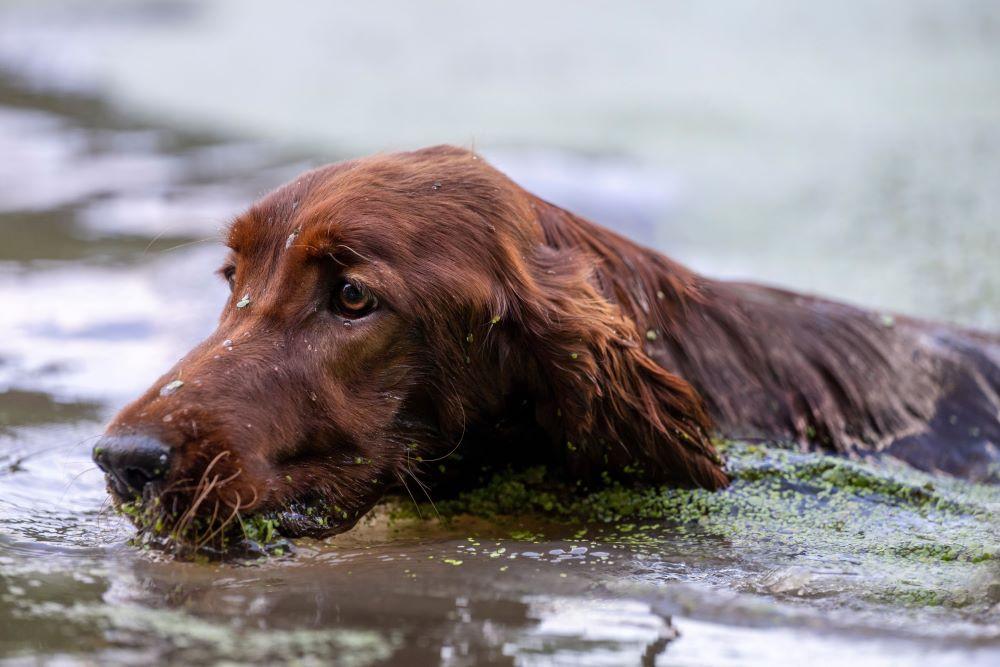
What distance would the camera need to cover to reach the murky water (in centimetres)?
332

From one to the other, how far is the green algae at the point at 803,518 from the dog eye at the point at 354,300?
74 centimetres

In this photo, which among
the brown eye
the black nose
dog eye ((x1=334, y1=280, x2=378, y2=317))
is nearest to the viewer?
the black nose

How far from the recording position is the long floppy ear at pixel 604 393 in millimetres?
4285

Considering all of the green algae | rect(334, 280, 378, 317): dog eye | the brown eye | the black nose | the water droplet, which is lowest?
the green algae

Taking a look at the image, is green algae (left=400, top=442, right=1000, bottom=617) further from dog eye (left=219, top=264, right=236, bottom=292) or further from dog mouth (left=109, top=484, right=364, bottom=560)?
dog eye (left=219, top=264, right=236, bottom=292)

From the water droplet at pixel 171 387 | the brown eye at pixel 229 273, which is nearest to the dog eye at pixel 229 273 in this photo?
the brown eye at pixel 229 273

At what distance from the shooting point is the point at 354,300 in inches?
165

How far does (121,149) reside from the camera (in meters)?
11.3

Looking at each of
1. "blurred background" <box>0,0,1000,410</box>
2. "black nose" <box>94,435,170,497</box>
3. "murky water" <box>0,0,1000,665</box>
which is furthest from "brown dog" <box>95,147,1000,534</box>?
"blurred background" <box>0,0,1000,410</box>

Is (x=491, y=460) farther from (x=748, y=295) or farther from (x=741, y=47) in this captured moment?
(x=741, y=47)

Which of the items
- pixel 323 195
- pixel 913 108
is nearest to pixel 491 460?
pixel 323 195

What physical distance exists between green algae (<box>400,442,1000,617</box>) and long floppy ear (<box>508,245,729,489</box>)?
0.12 meters

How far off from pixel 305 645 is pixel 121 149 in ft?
29.2

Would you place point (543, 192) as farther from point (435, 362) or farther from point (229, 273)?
point (435, 362)
